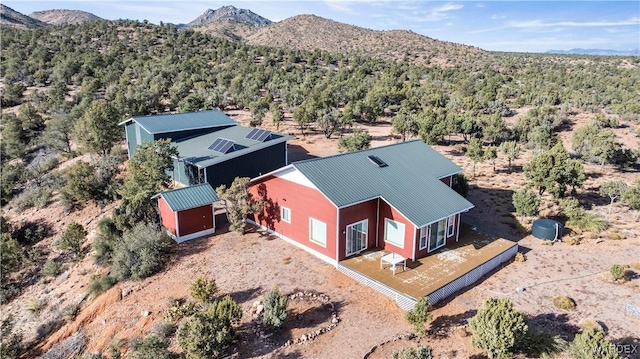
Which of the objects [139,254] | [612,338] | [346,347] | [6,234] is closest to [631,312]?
[612,338]

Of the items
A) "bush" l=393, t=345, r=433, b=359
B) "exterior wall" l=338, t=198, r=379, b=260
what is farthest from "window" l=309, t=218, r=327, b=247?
"bush" l=393, t=345, r=433, b=359

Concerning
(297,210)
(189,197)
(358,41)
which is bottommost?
(297,210)

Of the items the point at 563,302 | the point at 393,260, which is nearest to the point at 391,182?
the point at 393,260

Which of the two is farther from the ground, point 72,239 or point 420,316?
point 420,316

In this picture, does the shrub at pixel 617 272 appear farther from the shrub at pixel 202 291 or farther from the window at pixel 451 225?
Result: the shrub at pixel 202 291

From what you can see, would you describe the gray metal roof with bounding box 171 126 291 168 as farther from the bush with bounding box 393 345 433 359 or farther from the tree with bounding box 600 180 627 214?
the tree with bounding box 600 180 627 214

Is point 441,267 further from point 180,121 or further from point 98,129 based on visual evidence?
point 98,129

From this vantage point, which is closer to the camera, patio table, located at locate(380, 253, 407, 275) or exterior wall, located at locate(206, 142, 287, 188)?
patio table, located at locate(380, 253, 407, 275)

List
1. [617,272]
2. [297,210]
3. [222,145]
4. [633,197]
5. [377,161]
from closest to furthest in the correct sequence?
[617,272] < [297,210] < [377,161] < [633,197] < [222,145]
